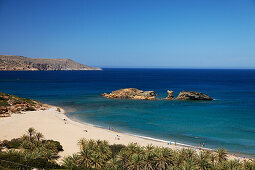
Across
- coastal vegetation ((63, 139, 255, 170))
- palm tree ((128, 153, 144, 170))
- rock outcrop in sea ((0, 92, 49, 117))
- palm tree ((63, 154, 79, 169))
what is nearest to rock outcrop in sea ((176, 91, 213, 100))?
rock outcrop in sea ((0, 92, 49, 117))

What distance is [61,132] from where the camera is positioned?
34.5 meters

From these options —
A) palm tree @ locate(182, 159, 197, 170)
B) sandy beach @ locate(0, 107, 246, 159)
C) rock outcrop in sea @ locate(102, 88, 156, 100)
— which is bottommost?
sandy beach @ locate(0, 107, 246, 159)

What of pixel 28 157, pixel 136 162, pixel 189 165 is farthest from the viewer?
pixel 28 157

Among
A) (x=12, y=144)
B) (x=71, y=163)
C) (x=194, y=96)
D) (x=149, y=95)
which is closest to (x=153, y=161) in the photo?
(x=71, y=163)

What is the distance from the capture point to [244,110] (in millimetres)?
54875

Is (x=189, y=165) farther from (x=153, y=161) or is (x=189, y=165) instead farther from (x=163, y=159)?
(x=153, y=161)

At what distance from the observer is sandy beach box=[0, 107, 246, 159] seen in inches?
1192

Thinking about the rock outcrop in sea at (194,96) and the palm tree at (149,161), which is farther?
the rock outcrop in sea at (194,96)

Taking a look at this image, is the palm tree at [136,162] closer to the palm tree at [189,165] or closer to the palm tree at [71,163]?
the palm tree at [189,165]

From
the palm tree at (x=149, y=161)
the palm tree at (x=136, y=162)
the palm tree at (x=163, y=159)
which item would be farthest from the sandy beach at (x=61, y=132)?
the palm tree at (x=149, y=161)

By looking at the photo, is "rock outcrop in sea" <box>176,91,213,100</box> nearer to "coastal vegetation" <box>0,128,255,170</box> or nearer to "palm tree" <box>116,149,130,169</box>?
"coastal vegetation" <box>0,128,255,170</box>

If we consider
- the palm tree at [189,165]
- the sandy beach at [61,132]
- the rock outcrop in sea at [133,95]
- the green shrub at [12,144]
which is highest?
the palm tree at [189,165]

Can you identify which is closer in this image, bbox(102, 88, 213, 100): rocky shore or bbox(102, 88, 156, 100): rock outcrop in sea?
bbox(102, 88, 213, 100): rocky shore

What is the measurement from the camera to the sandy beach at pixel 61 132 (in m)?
30.3
